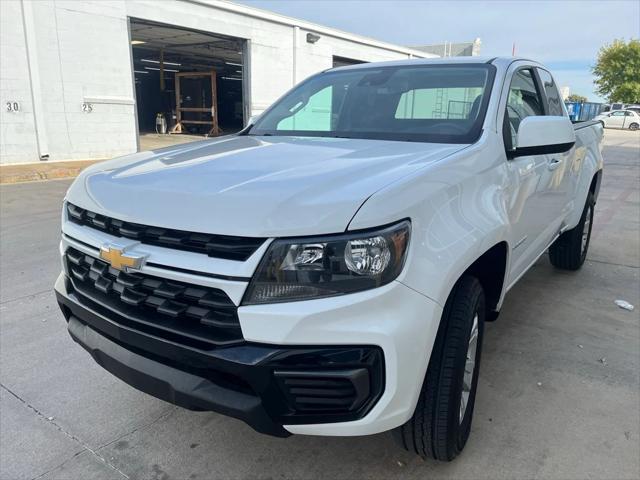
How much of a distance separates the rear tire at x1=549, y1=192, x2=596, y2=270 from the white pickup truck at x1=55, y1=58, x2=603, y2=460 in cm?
244

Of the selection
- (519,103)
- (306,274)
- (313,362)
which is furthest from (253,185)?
(519,103)

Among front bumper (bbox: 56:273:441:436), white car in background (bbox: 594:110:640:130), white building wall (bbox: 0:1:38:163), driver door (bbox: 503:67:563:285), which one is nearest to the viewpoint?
front bumper (bbox: 56:273:441:436)

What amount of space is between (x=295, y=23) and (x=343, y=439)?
1633 centimetres

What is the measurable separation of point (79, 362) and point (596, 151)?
4.61m

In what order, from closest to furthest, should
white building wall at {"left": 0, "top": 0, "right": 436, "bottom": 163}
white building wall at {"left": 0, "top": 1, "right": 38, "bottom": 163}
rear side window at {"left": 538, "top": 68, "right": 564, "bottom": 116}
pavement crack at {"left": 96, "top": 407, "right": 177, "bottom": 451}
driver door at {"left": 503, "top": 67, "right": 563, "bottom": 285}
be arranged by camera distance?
pavement crack at {"left": 96, "top": 407, "right": 177, "bottom": 451}
driver door at {"left": 503, "top": 67, "right": 563, "bottom": 285}
rear side window at {"left": 538, "top": 68, "right": 564, "bottom": 116}
white building wall at {"left": 0, "top": 1, "right": 38, "bottom": 163}
white building wall at {"left": 0, "top": 0, "right": 436, "bottom": 163}

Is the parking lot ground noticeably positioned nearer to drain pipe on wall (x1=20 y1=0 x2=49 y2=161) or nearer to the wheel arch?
the wheel arch

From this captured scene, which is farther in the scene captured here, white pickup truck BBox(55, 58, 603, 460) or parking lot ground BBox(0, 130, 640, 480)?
parking lot ground BBox(0, 130, 640, 480)

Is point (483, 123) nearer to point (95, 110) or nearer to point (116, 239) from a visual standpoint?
point (116, 239)

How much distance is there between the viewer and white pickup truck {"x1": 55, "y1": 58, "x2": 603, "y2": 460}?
1.61 meters

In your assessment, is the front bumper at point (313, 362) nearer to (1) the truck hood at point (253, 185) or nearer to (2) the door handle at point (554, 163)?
(1) the truck hood at point (253, 185)

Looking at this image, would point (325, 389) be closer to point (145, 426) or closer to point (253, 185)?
point (253, 185)

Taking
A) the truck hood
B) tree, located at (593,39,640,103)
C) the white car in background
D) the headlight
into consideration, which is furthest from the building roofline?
tree, located at (593,39,640,103)

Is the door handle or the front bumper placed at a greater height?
the door handle

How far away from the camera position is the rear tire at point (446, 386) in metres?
1.92
